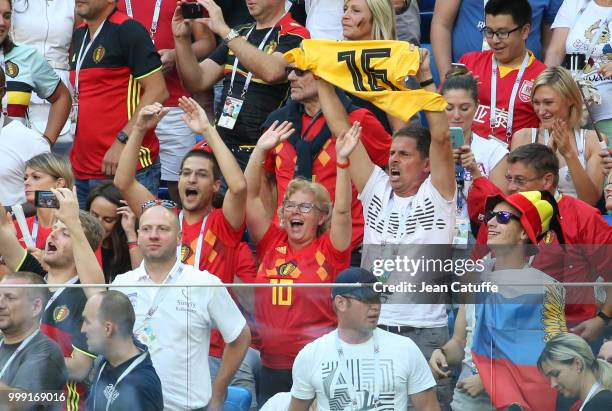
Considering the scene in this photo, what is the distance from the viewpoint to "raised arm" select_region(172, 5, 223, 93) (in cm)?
920

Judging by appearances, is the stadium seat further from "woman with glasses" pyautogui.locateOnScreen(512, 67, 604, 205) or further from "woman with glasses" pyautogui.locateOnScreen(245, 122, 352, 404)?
"woman with glasses" pyautogui.locateOnScreen(512, 67, 604, 205)

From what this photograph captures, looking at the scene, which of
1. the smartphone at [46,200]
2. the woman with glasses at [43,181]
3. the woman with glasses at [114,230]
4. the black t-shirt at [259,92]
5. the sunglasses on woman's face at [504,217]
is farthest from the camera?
the black t-shirt at [259,92]

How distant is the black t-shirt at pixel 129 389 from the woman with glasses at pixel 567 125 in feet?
9.16

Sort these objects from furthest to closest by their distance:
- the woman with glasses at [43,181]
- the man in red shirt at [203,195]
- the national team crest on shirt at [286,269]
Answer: the woman with glasses at [43,181] < the man in red shirt at [203,195] < the national team crest on shirt at [286,269]

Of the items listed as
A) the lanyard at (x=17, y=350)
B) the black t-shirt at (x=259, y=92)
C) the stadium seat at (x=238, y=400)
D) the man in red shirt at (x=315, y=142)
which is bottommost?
the stadium seat at (x=238, y=400)

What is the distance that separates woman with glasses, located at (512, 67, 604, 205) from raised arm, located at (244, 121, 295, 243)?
58.6 inches

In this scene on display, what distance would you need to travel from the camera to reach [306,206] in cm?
754

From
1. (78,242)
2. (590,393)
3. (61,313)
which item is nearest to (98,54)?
(78,242)

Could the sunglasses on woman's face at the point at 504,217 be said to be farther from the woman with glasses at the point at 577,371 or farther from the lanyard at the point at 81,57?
the lanyard at the point at 81,57

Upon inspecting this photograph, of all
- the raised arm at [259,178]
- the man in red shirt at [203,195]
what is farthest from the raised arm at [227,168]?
the raised arm at [259,178]

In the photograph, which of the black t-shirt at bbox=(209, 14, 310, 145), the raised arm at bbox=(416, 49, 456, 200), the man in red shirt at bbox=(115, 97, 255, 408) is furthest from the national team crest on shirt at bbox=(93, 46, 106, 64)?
the raised arm at bbox=(416, 49, 456, 200)

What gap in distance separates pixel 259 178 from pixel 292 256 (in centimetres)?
73

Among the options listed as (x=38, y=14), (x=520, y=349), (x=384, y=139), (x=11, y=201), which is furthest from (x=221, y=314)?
(x=38, y=14)

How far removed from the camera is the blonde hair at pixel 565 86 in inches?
326
